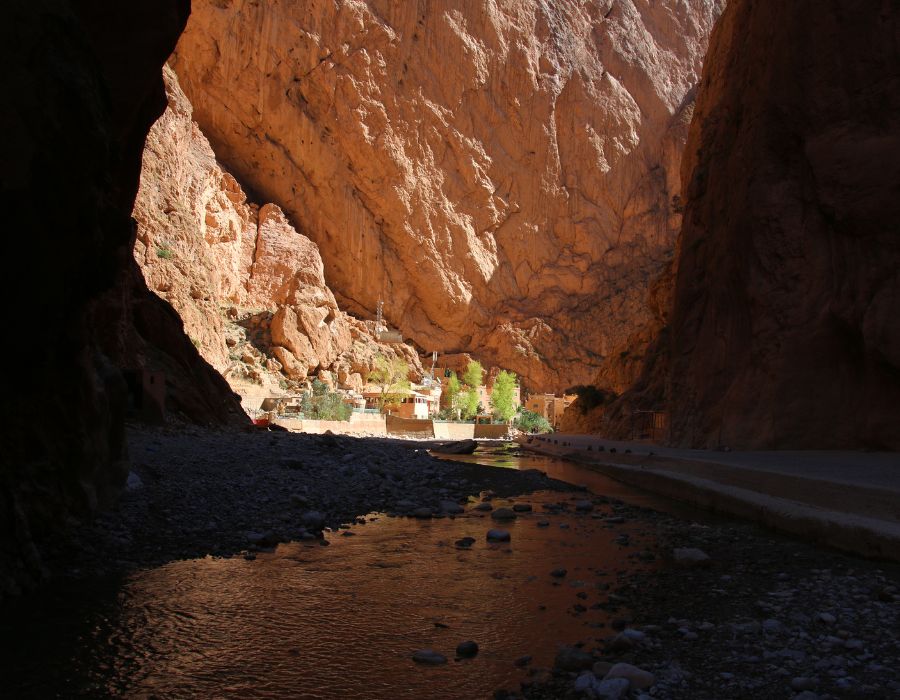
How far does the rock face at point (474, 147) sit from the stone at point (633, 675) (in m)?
60.7

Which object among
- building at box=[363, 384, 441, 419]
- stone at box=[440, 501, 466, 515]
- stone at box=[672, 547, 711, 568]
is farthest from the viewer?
building at box=[363, 384, 441, 419]

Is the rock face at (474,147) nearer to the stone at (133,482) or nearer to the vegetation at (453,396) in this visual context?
the vegetation at (453,396)

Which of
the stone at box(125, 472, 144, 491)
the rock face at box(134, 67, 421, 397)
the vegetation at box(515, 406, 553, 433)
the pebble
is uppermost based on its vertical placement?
the rock face at box(134, 67, 421, 397)

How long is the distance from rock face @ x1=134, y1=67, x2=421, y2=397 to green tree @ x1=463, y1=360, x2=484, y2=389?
8363 millimetres

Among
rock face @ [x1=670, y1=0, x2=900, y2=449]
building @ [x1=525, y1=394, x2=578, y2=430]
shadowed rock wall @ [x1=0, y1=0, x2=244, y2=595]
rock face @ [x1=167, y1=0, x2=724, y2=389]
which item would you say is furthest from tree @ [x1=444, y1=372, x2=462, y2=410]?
shadowed rock wall @ [x1=0, y1=0, x2=244, y2=595]

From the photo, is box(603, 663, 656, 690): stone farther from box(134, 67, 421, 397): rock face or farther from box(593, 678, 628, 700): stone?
box(134, 67, 421, 397): rock face

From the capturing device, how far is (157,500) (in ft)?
23.6

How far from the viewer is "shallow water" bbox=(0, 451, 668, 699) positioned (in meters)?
3.56

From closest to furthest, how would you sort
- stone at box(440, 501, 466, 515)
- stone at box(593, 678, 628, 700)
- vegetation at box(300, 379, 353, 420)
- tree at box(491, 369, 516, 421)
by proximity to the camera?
stone at box(593, 678, 628, 700) < stone at box(440, 501, 466, 515) < vegetation at box(300, 379, 353, 420) < tree at box(491, 369, 516, 421)

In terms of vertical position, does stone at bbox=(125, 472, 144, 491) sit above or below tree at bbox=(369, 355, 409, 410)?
below

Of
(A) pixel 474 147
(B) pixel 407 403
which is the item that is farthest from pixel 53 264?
(A) pixel 474 147

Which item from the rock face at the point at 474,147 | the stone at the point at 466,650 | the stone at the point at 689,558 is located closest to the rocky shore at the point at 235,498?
the stone at the point at 466,650

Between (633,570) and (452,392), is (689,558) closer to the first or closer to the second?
(633,570)

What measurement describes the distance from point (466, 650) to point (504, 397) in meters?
68.8
